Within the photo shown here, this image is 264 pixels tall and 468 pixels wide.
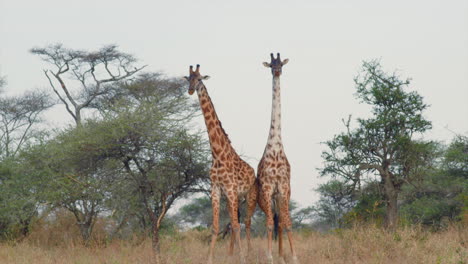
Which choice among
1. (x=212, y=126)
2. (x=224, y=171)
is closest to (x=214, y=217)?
(x=224, y=171)

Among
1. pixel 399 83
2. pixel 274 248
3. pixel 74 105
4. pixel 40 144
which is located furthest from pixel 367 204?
pixel 74 105

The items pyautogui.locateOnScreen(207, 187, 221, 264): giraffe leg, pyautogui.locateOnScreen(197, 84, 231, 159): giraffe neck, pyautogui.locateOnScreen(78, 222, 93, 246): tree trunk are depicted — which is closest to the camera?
pyautogui.locateOnScreen(207, 187, 221, 264): giraffe leg

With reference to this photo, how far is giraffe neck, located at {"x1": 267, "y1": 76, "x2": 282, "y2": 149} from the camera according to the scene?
10789 mm

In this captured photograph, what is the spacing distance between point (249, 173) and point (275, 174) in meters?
0.66

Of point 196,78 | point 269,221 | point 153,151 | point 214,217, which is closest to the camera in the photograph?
point 214,217

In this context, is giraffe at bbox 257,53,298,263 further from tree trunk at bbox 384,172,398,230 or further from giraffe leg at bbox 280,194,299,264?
tree trunk at bbox 384,172,398,230

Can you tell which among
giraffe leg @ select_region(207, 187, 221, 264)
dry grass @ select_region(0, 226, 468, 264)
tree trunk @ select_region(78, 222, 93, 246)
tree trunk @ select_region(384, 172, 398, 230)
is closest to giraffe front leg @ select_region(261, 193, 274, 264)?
dry grass @ select_region(0, 226, 468, 264)

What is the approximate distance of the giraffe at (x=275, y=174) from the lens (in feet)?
34.0

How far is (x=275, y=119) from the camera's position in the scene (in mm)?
10898

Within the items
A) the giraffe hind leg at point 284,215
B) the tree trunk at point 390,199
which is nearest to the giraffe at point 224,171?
the giraffe hind leg at point 284,215

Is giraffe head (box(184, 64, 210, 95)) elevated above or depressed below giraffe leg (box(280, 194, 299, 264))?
above

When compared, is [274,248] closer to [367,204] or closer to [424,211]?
[367,204]

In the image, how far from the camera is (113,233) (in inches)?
626

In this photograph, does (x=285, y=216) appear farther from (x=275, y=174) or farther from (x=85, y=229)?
(x=85, y=229)
